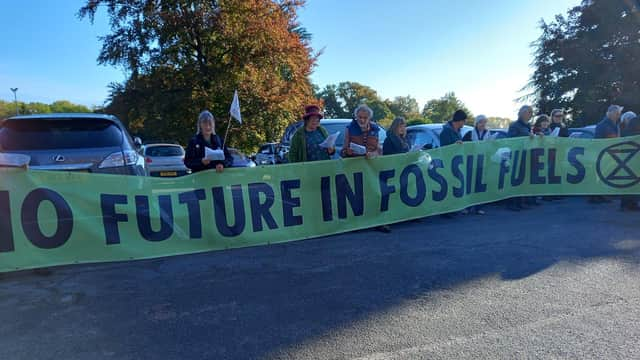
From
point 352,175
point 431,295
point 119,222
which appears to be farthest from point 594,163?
point 119,222

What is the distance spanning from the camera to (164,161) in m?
15.0

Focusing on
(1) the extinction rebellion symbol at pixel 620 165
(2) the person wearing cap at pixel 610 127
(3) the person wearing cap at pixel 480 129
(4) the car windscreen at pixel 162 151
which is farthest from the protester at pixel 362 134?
(4) the car windscreen at pixel 162 151

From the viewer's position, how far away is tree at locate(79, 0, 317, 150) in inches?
743

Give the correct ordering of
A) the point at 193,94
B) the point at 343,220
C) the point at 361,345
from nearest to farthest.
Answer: the point at 361,345, the point at 343,220, the point at 193,94

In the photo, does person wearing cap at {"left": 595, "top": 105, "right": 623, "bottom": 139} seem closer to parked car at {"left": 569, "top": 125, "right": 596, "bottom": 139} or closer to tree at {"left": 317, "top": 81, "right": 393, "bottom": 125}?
parked car at {"left": 569, "top": 125, "right": 596, "bottom": 139}

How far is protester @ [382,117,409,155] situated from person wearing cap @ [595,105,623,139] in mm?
4259

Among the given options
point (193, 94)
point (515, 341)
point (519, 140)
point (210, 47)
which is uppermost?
point (210, 47)

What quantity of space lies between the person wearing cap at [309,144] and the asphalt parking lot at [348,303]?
1.32 metres

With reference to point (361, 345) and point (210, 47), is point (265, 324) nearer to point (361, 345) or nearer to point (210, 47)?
point (361, 345)

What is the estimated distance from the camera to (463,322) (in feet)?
11.0

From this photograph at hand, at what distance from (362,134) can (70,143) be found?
13.2ft

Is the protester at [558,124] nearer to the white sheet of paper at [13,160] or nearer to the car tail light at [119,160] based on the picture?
the car tail light at [119,160]

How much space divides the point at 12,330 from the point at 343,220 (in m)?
3.97

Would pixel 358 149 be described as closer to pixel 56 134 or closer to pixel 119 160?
pixel 119 160
